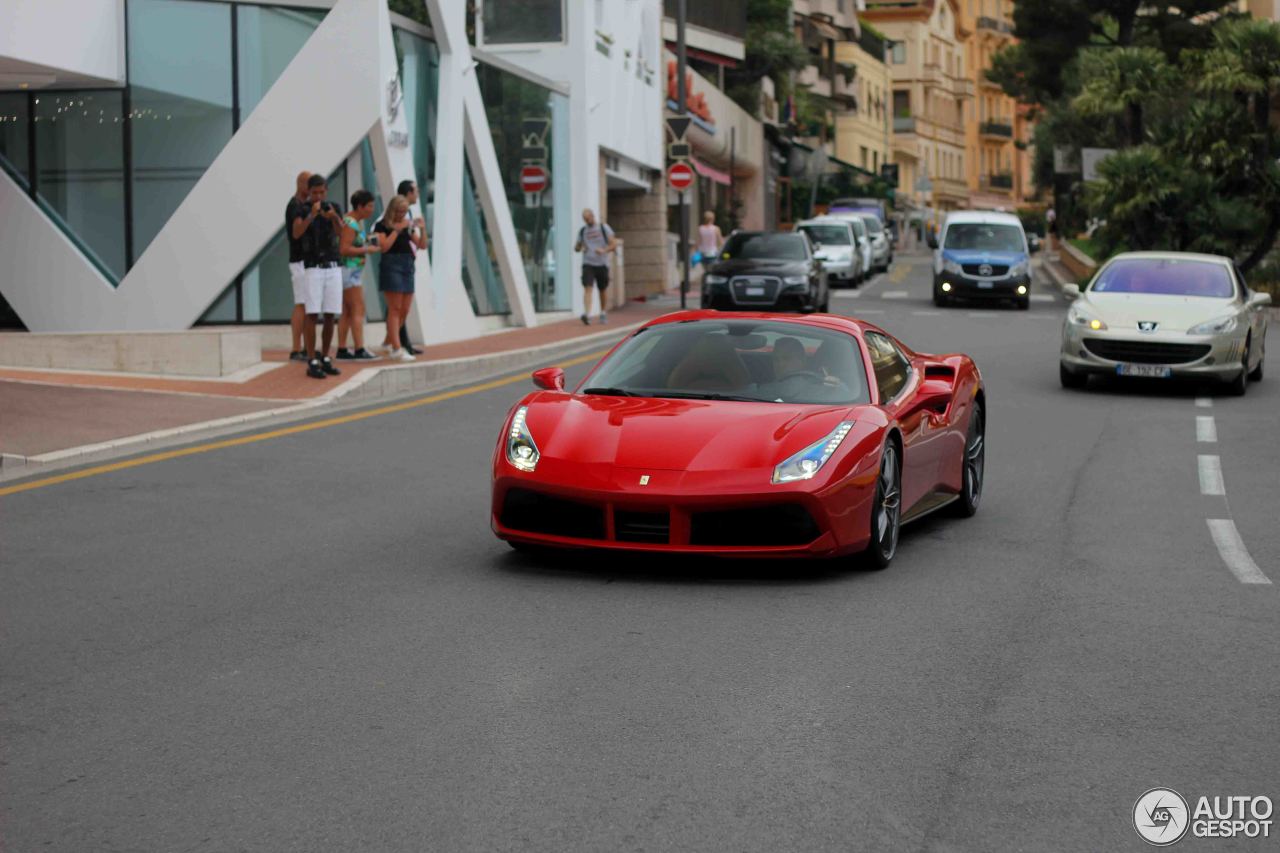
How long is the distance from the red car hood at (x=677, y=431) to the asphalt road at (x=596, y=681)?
1.75 ft

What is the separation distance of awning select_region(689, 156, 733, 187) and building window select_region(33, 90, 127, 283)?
1278 inches

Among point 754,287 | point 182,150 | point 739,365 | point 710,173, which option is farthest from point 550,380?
point 710,173

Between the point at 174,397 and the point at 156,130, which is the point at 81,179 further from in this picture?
the point at 174,397

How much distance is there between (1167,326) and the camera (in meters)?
18.9

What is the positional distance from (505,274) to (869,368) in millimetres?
21179

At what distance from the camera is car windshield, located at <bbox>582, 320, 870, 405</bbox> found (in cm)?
942

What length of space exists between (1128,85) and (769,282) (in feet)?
43.4

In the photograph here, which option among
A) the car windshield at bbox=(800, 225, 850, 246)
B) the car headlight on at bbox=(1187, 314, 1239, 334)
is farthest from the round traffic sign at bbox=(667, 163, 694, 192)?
the car headlight on at bbox=(1187, 314, 1239, 334)

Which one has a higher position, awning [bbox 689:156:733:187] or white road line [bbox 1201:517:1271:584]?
awning [bbox 689:156:733:187]

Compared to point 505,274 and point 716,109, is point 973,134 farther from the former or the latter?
point 505,274

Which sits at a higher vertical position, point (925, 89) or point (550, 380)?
point (925, 89)

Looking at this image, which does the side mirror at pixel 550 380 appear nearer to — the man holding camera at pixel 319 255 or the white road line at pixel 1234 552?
the white road line at pixel 1234 552

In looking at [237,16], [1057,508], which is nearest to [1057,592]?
[1057,508]

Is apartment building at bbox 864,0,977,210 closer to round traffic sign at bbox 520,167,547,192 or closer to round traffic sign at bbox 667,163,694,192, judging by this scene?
round traffic sign at bbox 667,163,694,192
